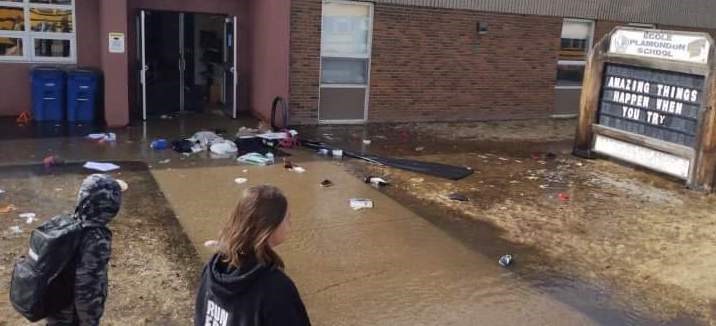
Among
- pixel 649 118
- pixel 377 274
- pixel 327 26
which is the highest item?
pixel 327 26

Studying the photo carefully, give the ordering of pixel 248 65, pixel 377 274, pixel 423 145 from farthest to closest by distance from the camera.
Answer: pixel 248 65 < pixel 423 145 < pixel 377 274

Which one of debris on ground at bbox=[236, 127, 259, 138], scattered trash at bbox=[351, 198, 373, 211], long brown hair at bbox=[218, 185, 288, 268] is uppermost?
long brown hair at bbox=[218, 185, 288, 268]

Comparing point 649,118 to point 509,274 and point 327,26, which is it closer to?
point 509,274

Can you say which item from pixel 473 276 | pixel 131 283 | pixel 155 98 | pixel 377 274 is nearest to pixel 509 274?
pixel 473 276

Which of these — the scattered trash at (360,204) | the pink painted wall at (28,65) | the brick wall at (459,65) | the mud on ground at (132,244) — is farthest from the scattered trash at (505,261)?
the pink painted wall at (28,65)

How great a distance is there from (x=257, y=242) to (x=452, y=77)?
13089 millimetres

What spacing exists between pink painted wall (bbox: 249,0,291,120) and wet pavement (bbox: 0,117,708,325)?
306 cm

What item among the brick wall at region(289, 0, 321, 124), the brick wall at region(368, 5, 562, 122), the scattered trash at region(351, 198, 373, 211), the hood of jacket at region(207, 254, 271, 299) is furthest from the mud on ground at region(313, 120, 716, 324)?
the hood of jacket at region(207, 254, 271, 299)

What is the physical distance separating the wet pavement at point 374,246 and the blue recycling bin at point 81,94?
1.87m

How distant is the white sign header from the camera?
370 inches

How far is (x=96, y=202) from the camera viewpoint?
10.0ft

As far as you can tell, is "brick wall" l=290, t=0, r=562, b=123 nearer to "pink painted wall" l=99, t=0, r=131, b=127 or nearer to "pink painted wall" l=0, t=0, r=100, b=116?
"pink painted wall" l=99, t=0, r=131, b=127

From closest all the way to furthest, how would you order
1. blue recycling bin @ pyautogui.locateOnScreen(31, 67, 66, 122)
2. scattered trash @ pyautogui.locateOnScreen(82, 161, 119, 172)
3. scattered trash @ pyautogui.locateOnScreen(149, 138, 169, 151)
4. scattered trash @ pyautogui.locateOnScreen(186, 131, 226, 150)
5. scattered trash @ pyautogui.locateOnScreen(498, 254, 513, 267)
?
1. scattered trash @ pyautogui.locateOnScreen(498, 254, 513, 267)
2. scattered trash @ pyautogui.locateOnScreen(82, 161, 119, 172)
3. scattered trash @ pyautogui.locateOnScreen(149, 138, 169, 151)
4. scattered trash @ pyautogui.locateOnScreen(186, 131, 226, 150)
5. blue recycling bin @ pyautogui.locateOnScreen(31, 67, 66, 122)

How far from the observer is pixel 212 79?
50.7 feet
